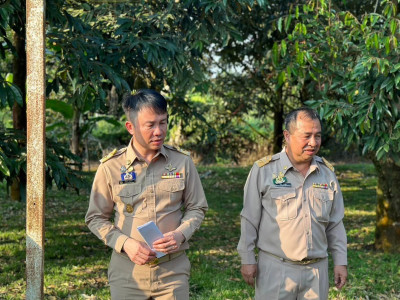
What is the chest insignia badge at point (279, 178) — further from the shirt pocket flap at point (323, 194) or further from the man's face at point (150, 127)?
the man's face at point (150, 127)

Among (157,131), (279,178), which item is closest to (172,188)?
(157,131)

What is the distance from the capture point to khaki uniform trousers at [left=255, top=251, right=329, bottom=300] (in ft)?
10.5

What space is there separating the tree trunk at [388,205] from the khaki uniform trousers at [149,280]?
4725mm

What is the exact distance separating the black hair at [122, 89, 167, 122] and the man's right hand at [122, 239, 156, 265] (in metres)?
0.63

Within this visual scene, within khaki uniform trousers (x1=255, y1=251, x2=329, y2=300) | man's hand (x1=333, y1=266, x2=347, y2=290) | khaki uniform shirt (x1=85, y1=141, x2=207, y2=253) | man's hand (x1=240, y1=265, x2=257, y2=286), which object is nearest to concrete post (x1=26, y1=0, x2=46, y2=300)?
khaki uniform shirt (x1=85, y1=141, x2=207, y2=253)

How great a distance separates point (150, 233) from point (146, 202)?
0.24m

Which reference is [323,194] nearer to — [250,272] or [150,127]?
[250,272]

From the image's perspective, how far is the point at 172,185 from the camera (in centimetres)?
302

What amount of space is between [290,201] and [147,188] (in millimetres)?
815

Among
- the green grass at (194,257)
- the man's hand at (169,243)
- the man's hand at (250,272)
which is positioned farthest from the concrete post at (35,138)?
the green grass at (194,257)

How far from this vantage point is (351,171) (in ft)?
55.0

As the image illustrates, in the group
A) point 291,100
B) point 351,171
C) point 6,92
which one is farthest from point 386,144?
point 351,171

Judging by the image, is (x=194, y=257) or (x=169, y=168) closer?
(x=169, y=168)

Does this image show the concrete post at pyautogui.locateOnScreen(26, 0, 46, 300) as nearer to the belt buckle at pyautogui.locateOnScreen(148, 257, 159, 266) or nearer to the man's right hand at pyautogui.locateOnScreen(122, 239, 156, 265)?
the man's right hand at pyautogui.locateOnScreen(122, 239, 156, 265)
